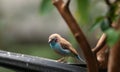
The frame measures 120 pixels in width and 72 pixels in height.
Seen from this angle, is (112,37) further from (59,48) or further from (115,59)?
(59,48)

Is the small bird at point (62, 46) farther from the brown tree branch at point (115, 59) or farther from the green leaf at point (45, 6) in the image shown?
the green leaf at point (45, 6)

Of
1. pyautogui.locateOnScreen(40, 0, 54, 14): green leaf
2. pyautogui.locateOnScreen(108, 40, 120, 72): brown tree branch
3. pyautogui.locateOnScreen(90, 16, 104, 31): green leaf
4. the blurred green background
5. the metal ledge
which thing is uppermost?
pyautogui.locateOnScreen(40, 0, 54, 14): green leaf

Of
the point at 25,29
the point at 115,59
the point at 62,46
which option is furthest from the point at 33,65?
the point at 25,29

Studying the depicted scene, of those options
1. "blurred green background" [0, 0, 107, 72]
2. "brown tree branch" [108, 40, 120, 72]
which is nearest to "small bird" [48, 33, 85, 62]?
"blurred green background" [0, 0, 107, 72]

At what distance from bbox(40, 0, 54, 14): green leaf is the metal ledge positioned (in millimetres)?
847

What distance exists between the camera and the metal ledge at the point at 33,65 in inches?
82.1

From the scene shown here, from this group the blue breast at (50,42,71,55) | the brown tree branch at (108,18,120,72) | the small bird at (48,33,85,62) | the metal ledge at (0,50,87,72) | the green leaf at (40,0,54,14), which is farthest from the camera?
the blue breast at (50,42,71,55)

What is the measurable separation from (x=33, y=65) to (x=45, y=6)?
997 mm

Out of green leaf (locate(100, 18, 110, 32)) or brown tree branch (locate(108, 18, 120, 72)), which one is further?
brown tree branch (locate(108, 18, 120, 72))

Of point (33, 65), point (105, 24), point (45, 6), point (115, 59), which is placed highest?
point (45, 6)

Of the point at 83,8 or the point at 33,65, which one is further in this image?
the point at 33,65

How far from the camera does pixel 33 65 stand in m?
2.19

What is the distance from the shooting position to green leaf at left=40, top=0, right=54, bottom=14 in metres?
1.22

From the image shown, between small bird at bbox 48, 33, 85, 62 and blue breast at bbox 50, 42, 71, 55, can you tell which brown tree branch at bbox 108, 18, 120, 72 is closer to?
small bird at bbox 48, 33, 85, 62
